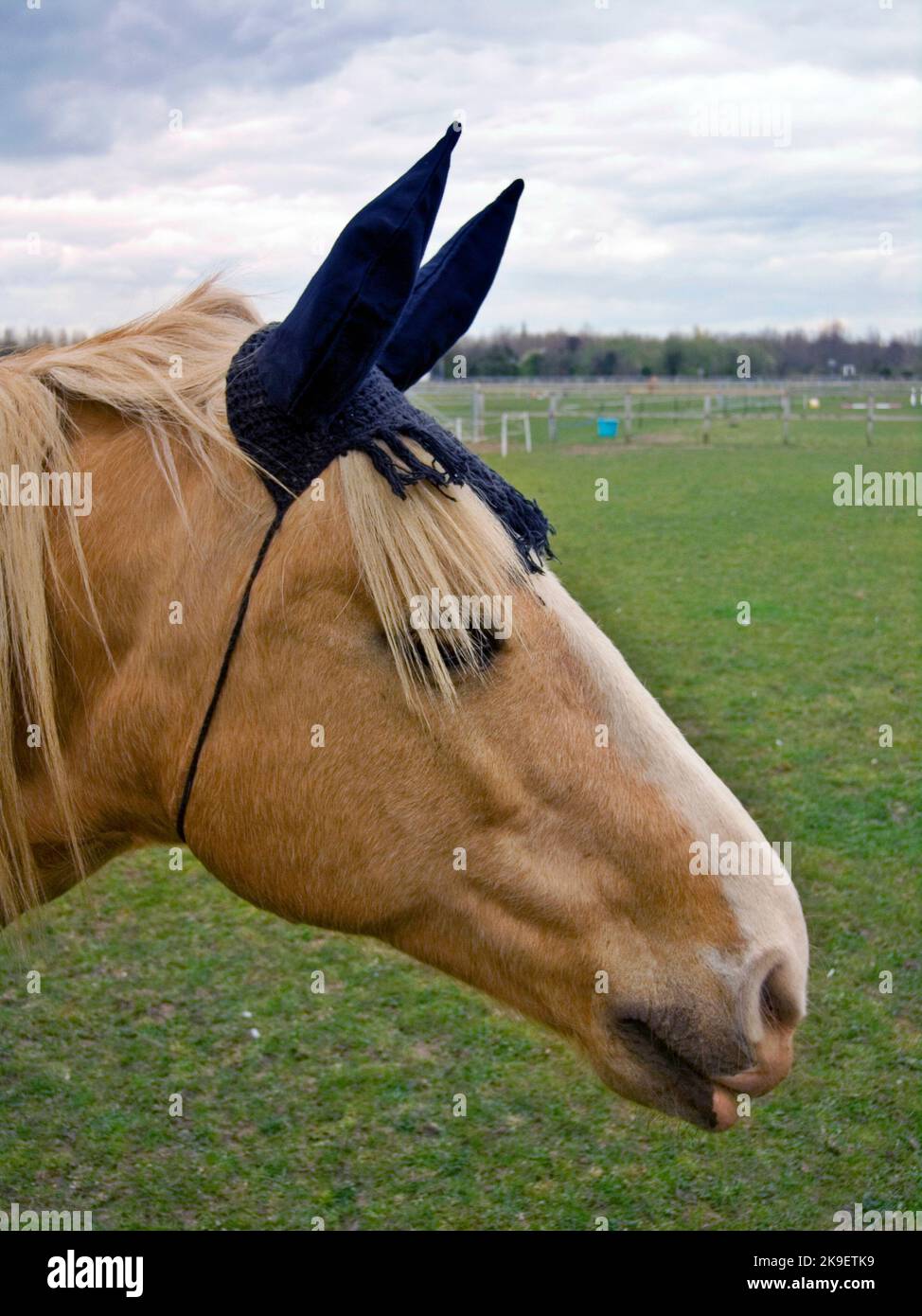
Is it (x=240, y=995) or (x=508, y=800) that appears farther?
(x=240, y=995)

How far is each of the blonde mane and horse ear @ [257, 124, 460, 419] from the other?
0.20m

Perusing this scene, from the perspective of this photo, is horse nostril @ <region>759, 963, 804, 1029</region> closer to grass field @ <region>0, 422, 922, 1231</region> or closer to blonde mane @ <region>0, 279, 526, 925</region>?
blonde mane @ <region>0, 279, 526, 925</region>

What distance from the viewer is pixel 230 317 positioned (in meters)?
2.20

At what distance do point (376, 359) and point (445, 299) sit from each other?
50 cm

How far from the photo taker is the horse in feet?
5.87

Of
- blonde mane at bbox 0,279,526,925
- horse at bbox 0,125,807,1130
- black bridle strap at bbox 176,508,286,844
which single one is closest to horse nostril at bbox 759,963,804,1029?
horse at bbox 0,125,807,1130

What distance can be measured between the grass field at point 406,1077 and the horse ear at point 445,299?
1394 mm

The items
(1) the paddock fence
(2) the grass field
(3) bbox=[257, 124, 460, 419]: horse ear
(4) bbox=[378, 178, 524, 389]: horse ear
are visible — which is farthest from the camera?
(1) the paddock fence

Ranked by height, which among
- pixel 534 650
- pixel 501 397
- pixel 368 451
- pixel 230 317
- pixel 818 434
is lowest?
pixel 534 650

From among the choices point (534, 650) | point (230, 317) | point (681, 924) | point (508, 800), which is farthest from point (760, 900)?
point (230, 317)

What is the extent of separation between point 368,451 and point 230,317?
605 mm

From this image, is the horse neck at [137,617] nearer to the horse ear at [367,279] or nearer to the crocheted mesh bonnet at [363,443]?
the crocheted mesh bonnet at [363,443]

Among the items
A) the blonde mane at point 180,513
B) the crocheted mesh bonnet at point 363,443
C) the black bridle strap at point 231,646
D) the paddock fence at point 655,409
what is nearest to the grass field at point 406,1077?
→ the blonde mane at point 180,513
